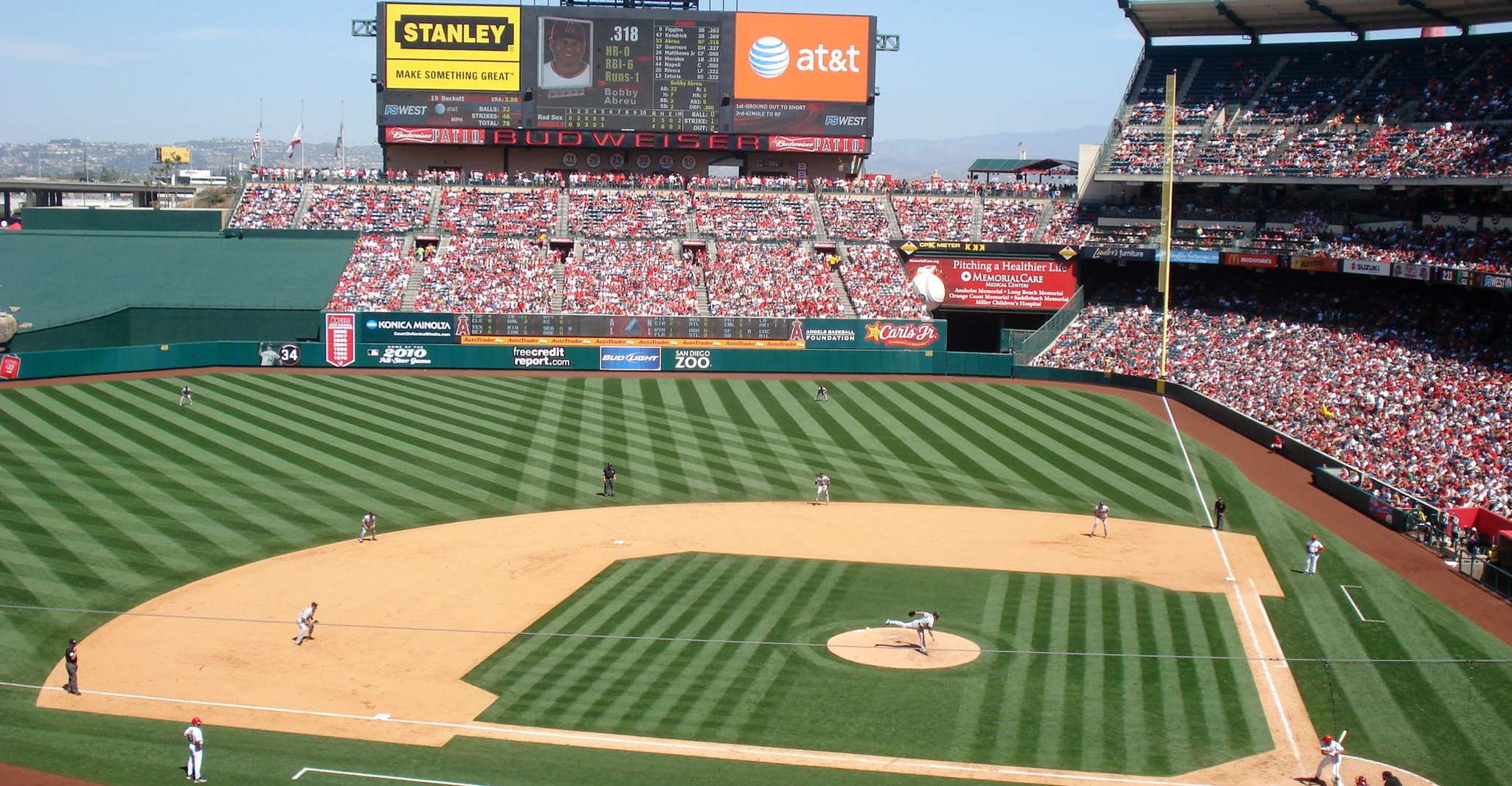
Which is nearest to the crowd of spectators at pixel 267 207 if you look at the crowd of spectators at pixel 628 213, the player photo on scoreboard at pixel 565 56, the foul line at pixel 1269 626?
the crowd of spectators at pixel 628 213

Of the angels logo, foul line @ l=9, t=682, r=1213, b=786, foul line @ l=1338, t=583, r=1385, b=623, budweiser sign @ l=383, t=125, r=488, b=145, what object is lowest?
foul line @ l=9, t=682, r=1213, b=786

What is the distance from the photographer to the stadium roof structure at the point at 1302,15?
5628 centimetres

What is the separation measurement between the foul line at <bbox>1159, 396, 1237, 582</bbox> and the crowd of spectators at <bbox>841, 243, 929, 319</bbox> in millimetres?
14759

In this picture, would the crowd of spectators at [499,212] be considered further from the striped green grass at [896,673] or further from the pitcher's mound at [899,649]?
the pitcher's mound at [899,649]

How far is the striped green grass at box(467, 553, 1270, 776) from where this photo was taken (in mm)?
22016

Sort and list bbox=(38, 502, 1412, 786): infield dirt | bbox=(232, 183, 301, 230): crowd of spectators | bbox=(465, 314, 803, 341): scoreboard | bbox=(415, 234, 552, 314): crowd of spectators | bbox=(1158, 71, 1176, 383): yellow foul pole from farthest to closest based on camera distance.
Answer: bbox=(232, 183, 301, 230): crowd of spectators → bbox=(415, 234, 552, 314): crowd of spectators → bbox=(465, 314, 803, 341): scoreboard → bbox=(1158, 71, 1176, 383): yellow foul pole → bbox=(38, 502, 1412, 786): infield dirt

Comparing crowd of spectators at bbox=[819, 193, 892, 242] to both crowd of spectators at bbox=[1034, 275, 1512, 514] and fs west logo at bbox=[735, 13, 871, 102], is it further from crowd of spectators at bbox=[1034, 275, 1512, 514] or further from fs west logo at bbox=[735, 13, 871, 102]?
crowd of spectators at bbox=[1034, 275, 1512, 514]

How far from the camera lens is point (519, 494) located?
38.9m

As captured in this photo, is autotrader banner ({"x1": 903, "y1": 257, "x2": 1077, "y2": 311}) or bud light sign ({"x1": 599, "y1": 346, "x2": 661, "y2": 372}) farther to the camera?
autotrader banner ({"x1": 903, "y1": 257, "x2": 1077, "y2": 311})

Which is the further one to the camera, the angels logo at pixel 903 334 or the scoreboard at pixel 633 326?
the angels logo at pixel 903 334

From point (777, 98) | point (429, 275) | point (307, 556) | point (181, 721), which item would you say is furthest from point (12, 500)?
point (777, 98)

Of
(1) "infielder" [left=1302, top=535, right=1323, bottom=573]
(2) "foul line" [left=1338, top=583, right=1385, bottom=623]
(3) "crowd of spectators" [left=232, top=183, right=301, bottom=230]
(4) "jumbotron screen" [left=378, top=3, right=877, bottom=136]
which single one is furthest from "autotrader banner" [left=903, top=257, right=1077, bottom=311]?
(2) "foul line" [left=1338, top=583, right=1385, bottom=623]

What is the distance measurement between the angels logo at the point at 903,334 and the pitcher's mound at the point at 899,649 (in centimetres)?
3662

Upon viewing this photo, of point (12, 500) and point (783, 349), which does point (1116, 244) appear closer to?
point (783, 349)
